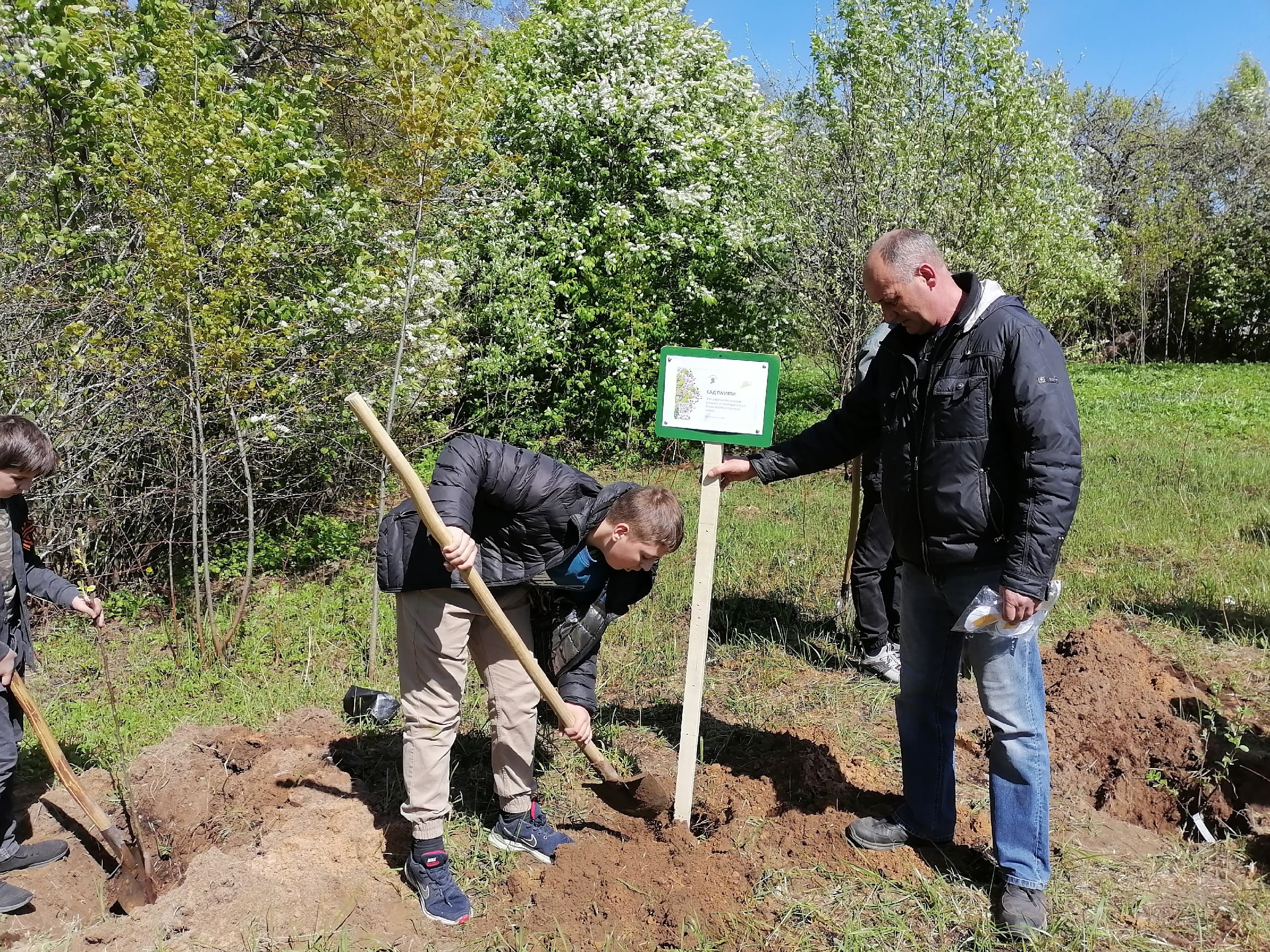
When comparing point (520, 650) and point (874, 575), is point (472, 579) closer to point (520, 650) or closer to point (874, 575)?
point (520, 650)

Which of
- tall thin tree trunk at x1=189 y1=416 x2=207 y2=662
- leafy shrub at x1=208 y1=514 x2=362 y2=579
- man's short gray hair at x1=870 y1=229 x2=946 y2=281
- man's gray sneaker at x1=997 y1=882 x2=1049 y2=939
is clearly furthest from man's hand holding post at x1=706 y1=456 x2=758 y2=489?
leafy shrub at x1=208 y1=514 x2=362 y2=579

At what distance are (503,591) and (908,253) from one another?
1.74m

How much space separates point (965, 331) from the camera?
2.68 metres

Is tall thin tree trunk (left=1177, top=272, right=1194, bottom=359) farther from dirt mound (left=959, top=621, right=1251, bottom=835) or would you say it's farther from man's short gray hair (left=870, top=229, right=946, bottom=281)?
man's short gray hair (left=870, top=229, right=946, bottom=281)

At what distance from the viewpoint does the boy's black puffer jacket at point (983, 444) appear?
251 cm

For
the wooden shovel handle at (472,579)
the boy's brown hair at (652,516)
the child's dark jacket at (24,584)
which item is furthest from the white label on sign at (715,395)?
the child's dark jacket at (24,584)

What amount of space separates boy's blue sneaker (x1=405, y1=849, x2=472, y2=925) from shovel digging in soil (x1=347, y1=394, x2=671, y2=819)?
0.62 metres

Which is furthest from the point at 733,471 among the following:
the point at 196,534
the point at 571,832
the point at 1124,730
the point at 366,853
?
the point at 196,534

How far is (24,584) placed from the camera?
10.4 feet

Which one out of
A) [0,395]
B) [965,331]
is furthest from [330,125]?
[965,331]

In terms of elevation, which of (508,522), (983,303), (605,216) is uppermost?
(605,216)

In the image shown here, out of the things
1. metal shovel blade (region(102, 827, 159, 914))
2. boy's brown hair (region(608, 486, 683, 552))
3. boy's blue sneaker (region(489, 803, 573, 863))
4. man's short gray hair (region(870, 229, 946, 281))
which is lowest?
metal shovel blade (region(102, 827, 159, 914))

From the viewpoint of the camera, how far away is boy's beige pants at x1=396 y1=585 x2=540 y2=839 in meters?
2.99

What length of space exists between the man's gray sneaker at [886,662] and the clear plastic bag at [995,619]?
199 cm
